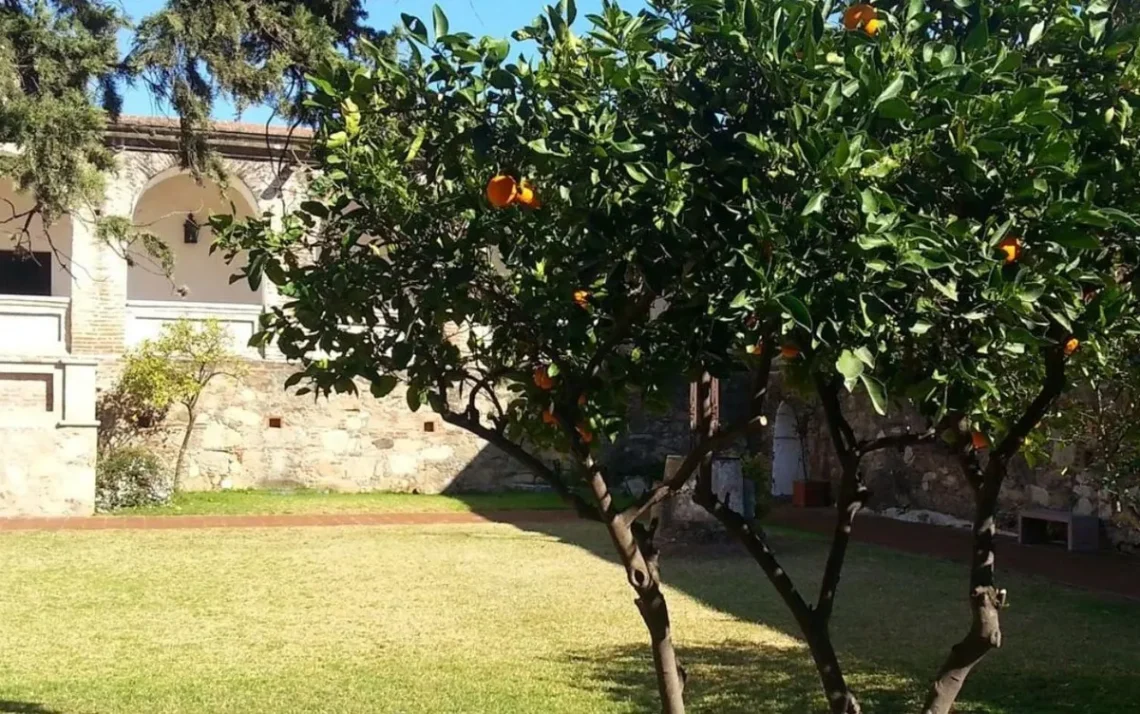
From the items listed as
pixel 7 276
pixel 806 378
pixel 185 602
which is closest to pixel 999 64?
pixel 806 378

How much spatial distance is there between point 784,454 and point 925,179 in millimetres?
15357

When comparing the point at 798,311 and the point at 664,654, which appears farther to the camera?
the point at 664,654

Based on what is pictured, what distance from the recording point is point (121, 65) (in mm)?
5070

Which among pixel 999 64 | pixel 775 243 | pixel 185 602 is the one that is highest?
pixel 999 64

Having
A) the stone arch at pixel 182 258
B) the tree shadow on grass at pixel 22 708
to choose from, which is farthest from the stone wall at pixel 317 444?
the tree shadow on grass at pixel 22 708

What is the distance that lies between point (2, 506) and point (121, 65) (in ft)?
31.5

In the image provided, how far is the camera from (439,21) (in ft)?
8.64

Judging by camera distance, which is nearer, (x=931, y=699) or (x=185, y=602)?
(x=931, y=699)

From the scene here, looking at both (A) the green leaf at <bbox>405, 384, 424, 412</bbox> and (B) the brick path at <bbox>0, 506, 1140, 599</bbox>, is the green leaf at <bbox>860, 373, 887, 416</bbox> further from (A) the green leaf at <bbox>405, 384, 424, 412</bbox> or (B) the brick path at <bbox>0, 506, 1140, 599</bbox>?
(B) the brick path at <bbox>0, 506, 1140, 599</bbox>

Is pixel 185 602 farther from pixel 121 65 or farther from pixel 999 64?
pixel 999 64

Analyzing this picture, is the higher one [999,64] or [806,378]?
[999,64]

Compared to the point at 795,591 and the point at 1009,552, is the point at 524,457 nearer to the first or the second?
the point at 795,591

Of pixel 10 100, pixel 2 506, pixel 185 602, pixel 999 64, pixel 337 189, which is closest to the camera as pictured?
pixel 999 64

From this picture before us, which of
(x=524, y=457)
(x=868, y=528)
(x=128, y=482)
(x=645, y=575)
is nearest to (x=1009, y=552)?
(x=868, y=528)
